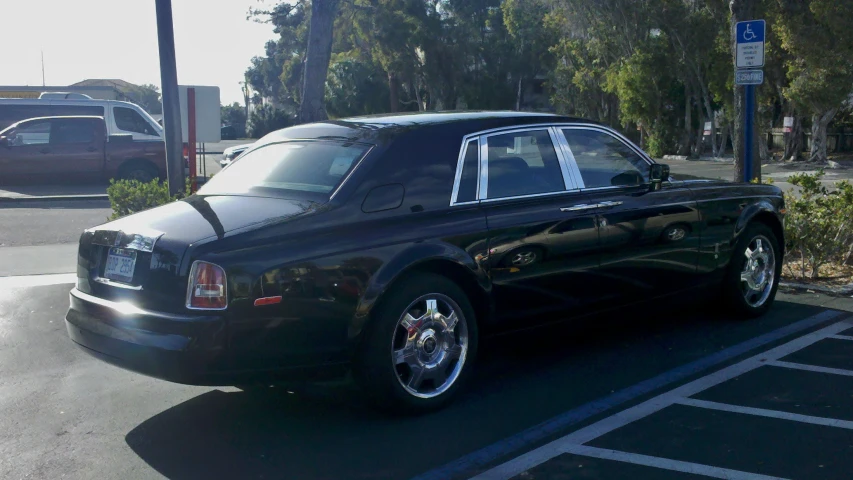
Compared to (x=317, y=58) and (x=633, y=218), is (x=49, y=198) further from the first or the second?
(x=633, y=218)

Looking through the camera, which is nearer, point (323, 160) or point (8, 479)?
point (8, 479)

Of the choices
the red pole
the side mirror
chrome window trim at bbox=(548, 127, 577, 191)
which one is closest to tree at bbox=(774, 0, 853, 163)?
the red pole

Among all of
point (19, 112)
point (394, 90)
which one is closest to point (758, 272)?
point (19, 112)

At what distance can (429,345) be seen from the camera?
16.4 feet

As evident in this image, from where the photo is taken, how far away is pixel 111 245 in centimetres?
486

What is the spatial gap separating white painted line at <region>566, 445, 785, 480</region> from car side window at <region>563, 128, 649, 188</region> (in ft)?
6.85

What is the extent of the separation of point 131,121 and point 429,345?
1763 centimetres

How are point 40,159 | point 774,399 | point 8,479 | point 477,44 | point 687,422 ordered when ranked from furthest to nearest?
point 477,44 → point 40,159 → point 774,399 → point 687,422 → point 8,479

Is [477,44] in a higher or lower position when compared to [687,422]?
higher

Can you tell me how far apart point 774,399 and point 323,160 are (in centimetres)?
300

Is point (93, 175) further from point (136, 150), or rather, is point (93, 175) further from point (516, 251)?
point (516, 251)

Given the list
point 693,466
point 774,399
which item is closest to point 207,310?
point 693,466

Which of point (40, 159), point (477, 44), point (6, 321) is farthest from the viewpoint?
point (477, 44)

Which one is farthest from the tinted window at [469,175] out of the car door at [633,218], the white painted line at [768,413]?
the white painted line at [768,413]
